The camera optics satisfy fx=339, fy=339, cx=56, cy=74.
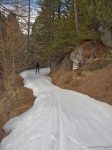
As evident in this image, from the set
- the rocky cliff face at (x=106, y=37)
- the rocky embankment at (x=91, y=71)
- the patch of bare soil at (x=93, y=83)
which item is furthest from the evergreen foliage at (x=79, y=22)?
the patch of bare soil at (x=93, y=83)

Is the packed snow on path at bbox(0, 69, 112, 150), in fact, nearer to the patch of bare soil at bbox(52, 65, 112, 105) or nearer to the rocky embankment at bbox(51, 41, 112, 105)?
the patch of bare soil at bbox(52, 65, 112, 105)

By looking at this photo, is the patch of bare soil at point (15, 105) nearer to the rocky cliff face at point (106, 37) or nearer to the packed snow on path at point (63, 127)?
the packed snow on path at point (63, 127)

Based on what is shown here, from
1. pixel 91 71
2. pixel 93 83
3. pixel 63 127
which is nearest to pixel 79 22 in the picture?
pixel 91 71

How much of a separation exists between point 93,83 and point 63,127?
972cm

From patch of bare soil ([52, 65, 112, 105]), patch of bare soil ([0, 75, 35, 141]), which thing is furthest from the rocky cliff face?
patch of bare soil ([0, 75, 35, 141])

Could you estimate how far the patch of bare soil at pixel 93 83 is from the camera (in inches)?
801

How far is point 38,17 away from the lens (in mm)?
56125

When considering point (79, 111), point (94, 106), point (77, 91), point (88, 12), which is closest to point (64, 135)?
point (79, 111)

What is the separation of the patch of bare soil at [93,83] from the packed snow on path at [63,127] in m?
0.99

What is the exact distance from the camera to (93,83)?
75.3 feet

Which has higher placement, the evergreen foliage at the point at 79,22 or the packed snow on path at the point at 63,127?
the evergreen foliage at the point at 79,22

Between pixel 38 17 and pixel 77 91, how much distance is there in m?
34.0

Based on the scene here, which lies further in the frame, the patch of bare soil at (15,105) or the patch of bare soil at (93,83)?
the patch of bare soil at (93,83)

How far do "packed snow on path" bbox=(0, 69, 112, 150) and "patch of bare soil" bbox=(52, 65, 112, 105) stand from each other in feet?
3.26
